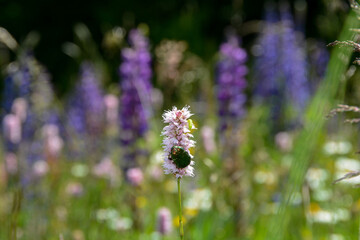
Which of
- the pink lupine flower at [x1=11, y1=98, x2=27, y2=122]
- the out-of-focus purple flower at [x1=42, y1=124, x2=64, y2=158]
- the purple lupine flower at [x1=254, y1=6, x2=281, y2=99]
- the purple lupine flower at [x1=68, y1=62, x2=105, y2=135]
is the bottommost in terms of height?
the out-of-focus purple flower at [x1=42, y1=124, x2=64, y2=158]

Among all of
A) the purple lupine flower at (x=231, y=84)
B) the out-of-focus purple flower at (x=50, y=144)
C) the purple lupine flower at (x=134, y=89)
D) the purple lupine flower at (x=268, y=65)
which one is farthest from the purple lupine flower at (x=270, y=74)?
the out-of-focus purple flower at (x=50, y=144)

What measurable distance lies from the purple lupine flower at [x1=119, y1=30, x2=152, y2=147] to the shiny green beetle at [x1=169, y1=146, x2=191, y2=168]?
6.58 ft

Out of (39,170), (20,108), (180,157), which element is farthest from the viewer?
(39,170)

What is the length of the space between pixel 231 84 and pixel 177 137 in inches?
105

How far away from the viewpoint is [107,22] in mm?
8930

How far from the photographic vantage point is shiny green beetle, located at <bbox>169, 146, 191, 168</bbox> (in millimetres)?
741

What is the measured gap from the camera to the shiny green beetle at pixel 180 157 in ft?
2.43

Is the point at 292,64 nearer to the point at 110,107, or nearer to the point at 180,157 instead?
the point at 110,107

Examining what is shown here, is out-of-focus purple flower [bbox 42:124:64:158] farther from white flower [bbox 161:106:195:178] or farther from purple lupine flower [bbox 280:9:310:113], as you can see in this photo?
purple lupine flower [bbox 280:9:310:113]

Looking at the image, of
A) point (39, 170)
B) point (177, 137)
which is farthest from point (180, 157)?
point (39, 170)

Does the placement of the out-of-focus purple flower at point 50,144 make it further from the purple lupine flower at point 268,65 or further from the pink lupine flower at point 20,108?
the purple lupine flower at point 268,65

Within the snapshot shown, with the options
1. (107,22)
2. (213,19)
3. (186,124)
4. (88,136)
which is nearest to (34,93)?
(88,136)

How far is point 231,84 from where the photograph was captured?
3.39m

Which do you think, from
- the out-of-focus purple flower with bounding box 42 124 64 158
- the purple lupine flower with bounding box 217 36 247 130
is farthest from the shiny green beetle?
the purple lupine flower with bounding box 217 36 247 130
